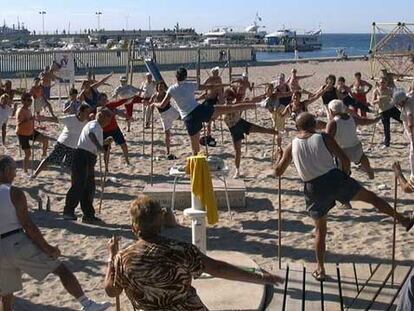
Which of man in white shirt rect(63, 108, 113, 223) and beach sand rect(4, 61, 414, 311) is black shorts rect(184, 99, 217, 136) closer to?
beach sand rect(4, 61, 414, 311)

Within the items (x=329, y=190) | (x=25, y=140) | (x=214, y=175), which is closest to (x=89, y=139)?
(x=214, y=175)

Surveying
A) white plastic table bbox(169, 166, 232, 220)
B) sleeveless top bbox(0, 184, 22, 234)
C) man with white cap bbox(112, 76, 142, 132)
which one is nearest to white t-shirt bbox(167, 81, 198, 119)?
white plastic table bbox(169, 166, 232, 220)

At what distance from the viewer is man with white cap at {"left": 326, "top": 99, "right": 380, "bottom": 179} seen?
959 cm

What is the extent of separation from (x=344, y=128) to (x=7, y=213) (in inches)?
212

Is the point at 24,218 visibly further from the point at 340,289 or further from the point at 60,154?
the point at 60,154

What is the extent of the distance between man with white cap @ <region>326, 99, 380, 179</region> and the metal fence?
24274 millimetres

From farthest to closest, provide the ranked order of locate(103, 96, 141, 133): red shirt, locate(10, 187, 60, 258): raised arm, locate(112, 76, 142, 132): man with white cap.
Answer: locate(112, 76, 142, 132): man with white cap, locate(103, 96, 141, 133): red shirt, locate(10, 187, 60, 258): raised arm

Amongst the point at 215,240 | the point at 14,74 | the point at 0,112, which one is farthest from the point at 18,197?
the point at 14,74

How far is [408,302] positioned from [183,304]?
1223 millimetres

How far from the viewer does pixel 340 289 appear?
267 inches

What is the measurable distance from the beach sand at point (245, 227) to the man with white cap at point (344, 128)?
0.76m

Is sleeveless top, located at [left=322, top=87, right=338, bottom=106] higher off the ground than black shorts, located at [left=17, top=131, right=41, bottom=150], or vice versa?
sleeveless top, located at [left=322, top=87, right=338, bottom=106]

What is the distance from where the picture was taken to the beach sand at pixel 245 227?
7957 millimetres

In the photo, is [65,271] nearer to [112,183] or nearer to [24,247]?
[24,247]
